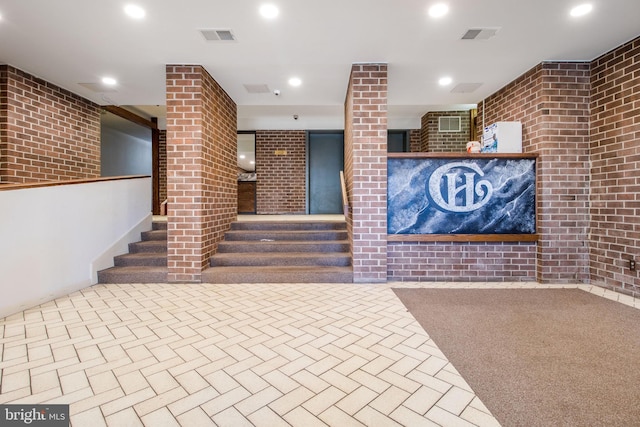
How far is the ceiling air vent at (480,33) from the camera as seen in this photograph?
2.88 m

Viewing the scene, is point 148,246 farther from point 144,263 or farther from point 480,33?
point 480,33

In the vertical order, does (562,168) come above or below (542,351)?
above

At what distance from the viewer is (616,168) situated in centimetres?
331

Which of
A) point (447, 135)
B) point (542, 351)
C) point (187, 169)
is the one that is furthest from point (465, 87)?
point (187, 169)

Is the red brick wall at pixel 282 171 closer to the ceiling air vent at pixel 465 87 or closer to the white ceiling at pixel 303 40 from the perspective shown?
the white ceiling at pixel 303 40

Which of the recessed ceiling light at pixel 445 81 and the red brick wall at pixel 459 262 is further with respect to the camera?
the recessed ceiling light at pixel 445 81

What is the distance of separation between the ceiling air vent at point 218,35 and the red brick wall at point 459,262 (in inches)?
118

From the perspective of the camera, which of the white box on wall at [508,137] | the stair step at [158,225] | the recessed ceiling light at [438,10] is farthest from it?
the stair step at [158,225]

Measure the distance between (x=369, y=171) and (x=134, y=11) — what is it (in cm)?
280

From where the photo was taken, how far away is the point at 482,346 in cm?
203

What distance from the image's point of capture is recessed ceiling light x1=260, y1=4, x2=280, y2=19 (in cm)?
253

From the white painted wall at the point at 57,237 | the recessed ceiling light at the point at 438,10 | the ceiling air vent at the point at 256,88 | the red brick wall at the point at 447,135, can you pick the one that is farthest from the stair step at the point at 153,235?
the red brick wall at the point at 447,135

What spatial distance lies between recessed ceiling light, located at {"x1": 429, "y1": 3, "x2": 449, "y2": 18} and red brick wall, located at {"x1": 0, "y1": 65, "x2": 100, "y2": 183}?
4915 mm

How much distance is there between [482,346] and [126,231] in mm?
4679
